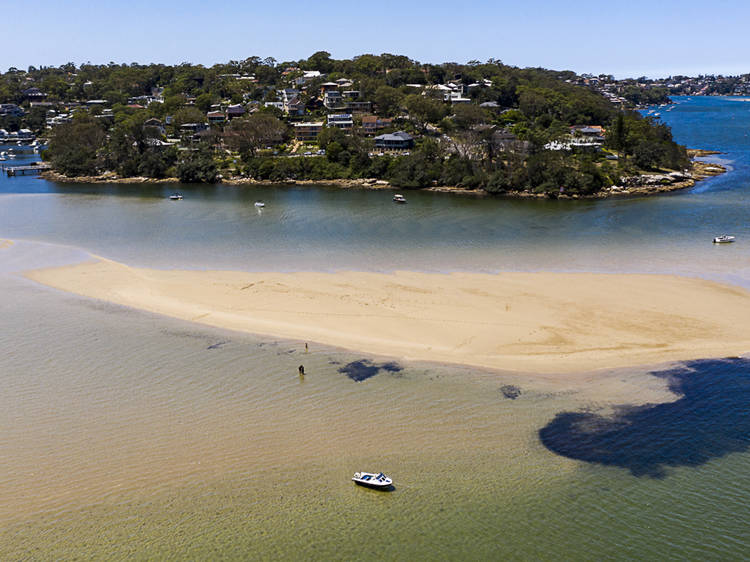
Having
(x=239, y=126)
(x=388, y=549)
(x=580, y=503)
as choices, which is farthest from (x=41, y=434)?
(x=239, y=126)

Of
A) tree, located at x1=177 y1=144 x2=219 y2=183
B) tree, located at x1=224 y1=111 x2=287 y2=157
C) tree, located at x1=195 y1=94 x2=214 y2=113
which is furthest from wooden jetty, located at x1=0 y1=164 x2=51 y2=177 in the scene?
tree, located at x1=224 y1=111 x2=287 y2=157

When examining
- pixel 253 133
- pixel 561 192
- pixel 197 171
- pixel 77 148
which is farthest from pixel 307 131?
pixel 561 192

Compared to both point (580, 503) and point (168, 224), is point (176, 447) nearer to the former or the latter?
point (580, 503)

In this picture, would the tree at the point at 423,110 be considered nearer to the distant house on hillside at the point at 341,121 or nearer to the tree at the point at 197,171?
the distant house on hillside at the point at 341,121

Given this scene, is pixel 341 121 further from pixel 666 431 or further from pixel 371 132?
pixel 666 431

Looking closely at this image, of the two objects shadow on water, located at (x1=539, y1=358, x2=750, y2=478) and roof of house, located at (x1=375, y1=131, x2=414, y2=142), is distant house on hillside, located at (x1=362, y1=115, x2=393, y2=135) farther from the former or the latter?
shadow on water, located at (x1=539, y1=358, x2=750, y2=478)

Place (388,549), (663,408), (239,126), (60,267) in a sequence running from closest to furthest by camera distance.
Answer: (388,549), (663,408), (60,267), (239,126)

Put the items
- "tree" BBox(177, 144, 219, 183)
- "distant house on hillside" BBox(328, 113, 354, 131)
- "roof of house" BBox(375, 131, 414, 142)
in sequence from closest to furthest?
"tree" BBox(177, 144, 219, 183) < "roof of house" BBox(375, 131, 414, 142) < "distant house on hillside" BBox(328, 113, 354, 131)
